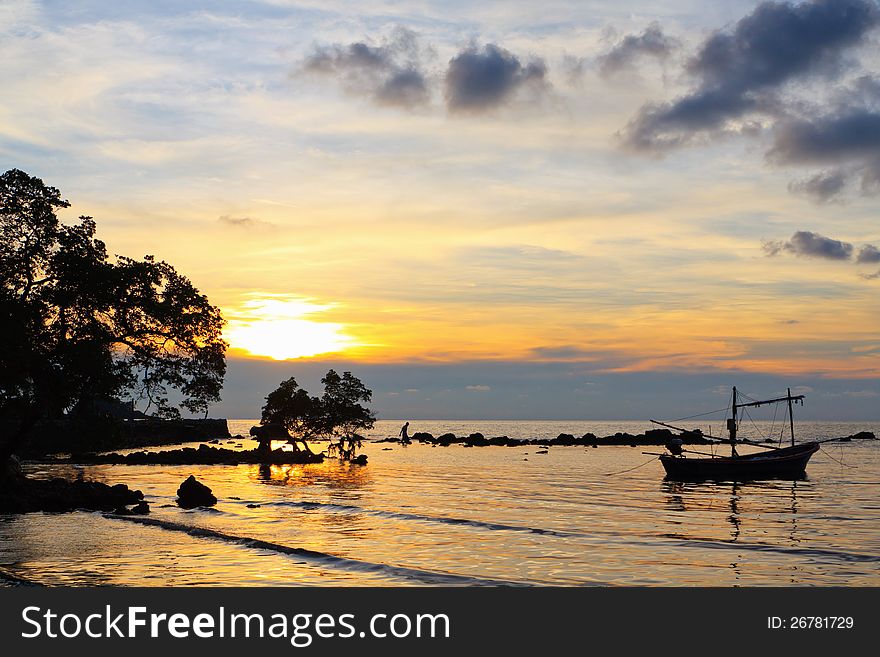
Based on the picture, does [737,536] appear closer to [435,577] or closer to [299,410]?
[435,577]

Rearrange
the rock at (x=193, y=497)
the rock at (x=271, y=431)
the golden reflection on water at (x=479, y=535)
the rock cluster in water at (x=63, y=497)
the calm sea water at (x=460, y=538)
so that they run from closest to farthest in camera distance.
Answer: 1. the calm sea water at (x=460, y=538)
2. the golden reflection on water at (x=479, y=535)
3. the rock cluster in water at (x=63, y=497)
4. the rock at (x=193, y=497)
5. the rock at (x=271, y=431)

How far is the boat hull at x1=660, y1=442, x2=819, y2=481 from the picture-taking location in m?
76.1

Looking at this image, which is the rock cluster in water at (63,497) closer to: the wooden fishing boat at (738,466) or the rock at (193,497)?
the rock at (193,497)

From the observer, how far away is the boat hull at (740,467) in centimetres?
7612

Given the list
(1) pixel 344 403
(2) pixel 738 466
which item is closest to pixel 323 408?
(1) pixel 344 403

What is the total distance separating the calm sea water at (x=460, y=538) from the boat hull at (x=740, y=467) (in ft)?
36.3

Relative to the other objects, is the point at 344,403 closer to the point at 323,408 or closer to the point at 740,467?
the point at 323,408

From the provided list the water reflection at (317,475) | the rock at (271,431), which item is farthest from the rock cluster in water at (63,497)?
the rock at (271,431)

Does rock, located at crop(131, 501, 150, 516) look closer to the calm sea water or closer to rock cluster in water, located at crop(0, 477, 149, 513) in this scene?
rock cluster in water, located at crop(0, 477, 149, 513)

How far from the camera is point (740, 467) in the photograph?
76.2 meters

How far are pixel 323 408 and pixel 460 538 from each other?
63281 mm

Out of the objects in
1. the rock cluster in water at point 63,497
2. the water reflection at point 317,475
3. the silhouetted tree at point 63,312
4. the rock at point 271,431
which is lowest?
the water reflection at point 317,475

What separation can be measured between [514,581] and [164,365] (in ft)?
74.6

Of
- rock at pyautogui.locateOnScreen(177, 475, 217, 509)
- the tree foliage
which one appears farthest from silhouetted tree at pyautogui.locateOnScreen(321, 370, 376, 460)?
rock at pyautogui.locateOnScreen(177, 475, 217, 509)
